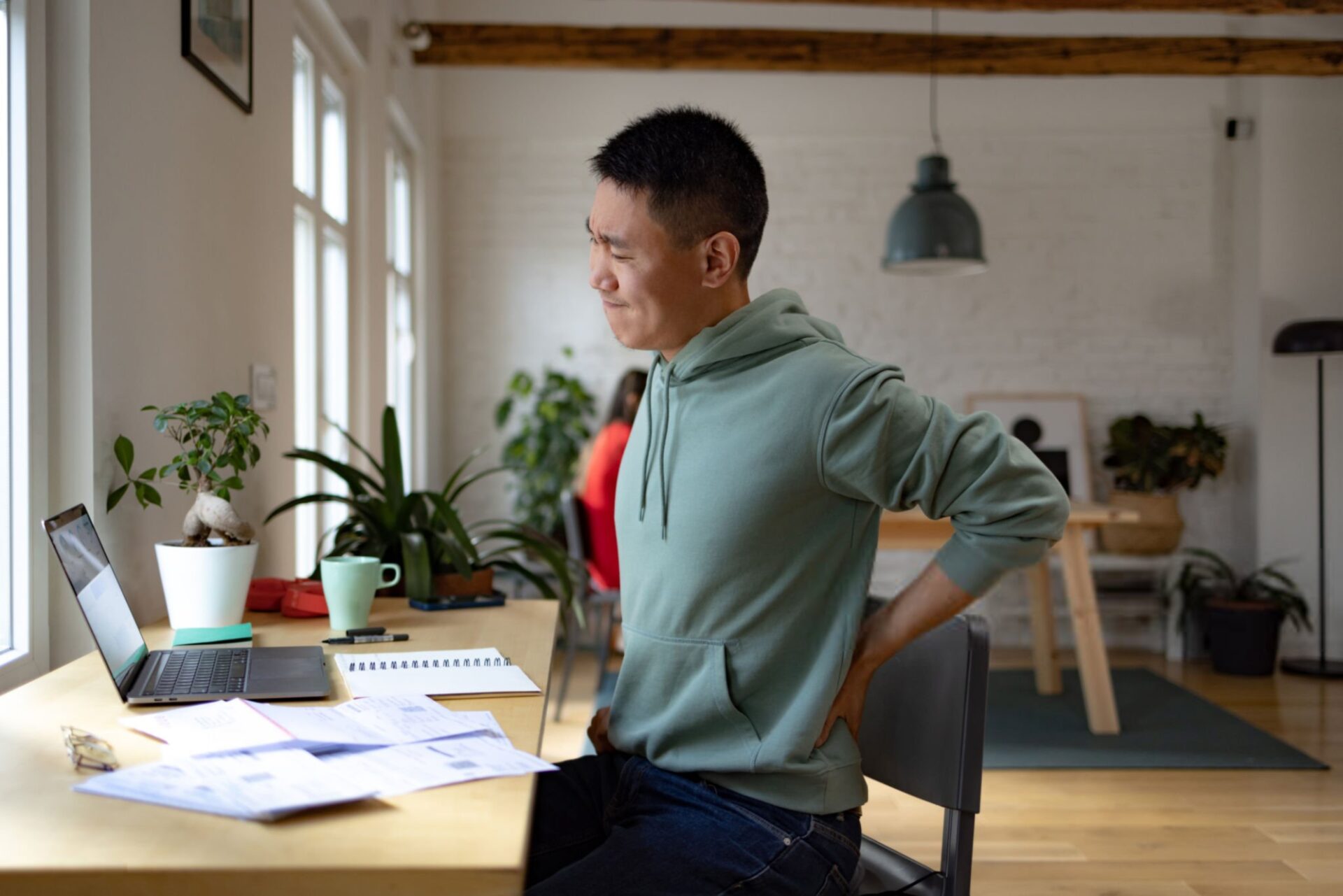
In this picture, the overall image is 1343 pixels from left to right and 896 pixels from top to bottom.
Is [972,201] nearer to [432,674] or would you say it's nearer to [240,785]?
[432,674]

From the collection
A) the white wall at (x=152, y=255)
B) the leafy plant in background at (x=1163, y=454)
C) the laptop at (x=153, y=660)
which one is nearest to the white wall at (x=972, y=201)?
the leafy plant in background at (x=1163, y=454)

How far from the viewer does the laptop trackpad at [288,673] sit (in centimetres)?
128

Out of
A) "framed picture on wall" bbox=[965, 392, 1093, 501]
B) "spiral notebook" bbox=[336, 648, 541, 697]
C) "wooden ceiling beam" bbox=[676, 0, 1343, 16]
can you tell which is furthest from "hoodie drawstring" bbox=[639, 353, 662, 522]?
"framed picture on wall" bbox=[965, 392, 1093, 501]

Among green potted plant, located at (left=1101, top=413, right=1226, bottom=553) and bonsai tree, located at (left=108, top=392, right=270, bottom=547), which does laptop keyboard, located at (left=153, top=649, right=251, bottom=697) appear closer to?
bonsai tree, located at (left=108, top=392, right=270, bottom=547)

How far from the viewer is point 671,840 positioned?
122 centimetres

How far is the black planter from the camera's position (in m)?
5.18

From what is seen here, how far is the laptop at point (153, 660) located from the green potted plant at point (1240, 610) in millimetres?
4808

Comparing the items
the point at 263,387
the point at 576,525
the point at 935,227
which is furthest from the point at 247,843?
the point at 935,227

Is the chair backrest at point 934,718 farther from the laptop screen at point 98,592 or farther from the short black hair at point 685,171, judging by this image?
the laptop screen at point 98,592

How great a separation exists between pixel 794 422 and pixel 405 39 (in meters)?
4.13

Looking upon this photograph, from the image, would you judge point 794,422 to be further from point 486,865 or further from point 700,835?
point 486,865

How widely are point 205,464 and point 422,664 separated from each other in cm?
64

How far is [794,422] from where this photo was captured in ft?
4.23

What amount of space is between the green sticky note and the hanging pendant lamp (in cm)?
346
